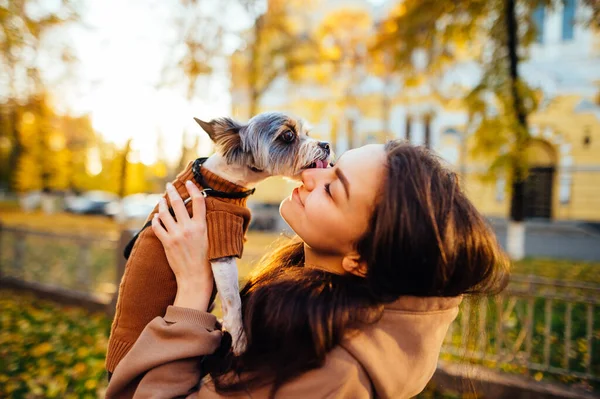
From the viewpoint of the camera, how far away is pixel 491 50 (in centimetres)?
1044

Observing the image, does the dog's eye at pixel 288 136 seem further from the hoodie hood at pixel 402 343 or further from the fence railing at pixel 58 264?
the fence railing at pixel 58 264

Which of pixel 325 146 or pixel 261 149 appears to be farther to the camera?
pixel 325 146

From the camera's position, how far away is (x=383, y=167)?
1.39 m

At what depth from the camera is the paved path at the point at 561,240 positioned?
15297mm

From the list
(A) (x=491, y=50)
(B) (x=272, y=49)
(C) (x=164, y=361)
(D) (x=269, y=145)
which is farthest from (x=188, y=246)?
(B) (x=272, y=49)

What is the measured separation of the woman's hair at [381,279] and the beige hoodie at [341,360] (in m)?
0.03

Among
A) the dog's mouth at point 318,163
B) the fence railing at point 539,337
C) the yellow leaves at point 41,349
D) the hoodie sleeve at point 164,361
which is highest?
the dog's mouth at point 318,163

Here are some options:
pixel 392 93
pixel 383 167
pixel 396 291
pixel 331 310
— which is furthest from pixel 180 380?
pixel 392 93

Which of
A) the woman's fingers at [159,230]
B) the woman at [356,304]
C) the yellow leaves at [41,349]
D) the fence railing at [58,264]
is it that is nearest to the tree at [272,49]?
the fence railing at [58,264]

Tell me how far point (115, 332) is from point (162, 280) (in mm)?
278

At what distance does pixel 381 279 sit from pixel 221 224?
809 millimetres

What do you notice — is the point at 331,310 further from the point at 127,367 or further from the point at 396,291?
the point at 127,367

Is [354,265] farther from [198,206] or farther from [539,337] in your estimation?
[539,337]

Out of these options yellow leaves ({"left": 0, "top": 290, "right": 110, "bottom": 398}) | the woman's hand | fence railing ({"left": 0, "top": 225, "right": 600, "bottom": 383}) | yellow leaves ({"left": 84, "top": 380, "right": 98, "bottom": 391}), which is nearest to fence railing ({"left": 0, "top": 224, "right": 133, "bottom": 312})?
fence railing ({"left": 0, "top": 225, "right": 600, "bottom": 383})
